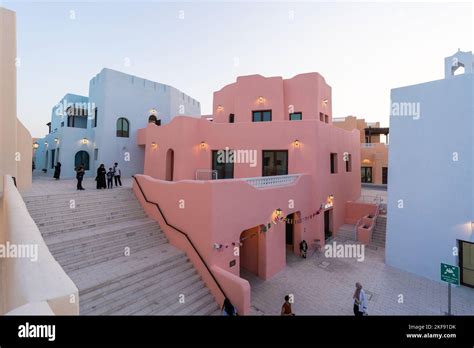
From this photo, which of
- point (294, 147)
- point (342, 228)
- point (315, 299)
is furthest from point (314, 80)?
point (315, 299)

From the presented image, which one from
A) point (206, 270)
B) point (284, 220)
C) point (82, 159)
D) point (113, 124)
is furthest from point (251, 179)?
point (82, 159)

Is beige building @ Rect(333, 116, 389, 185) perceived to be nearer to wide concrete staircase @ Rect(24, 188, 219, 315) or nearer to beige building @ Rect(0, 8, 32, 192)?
wide concrete staircase @ Rect(24, 188, 219, 315)

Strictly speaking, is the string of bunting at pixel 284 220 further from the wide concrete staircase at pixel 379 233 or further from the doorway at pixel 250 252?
the wide concrete staircase at pixel 379 233

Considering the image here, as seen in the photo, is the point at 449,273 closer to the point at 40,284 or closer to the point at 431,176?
the point at 431,176

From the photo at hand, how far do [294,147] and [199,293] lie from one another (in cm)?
1078

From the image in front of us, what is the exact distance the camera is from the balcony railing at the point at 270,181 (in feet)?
36.1

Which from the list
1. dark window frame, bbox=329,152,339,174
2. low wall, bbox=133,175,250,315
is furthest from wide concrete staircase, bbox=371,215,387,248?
low wall, bbox=133,175,250,315

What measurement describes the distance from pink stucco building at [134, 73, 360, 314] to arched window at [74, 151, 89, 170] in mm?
5760

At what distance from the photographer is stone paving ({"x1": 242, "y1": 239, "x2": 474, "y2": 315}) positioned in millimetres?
8961

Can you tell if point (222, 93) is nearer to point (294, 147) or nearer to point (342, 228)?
point (294, 147)

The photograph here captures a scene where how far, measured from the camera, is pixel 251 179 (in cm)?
1085

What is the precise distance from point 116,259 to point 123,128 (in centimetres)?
1733

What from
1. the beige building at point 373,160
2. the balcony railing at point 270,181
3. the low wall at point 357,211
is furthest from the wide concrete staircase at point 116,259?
the beige building at point 373,160

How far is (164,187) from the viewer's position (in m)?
10.7
